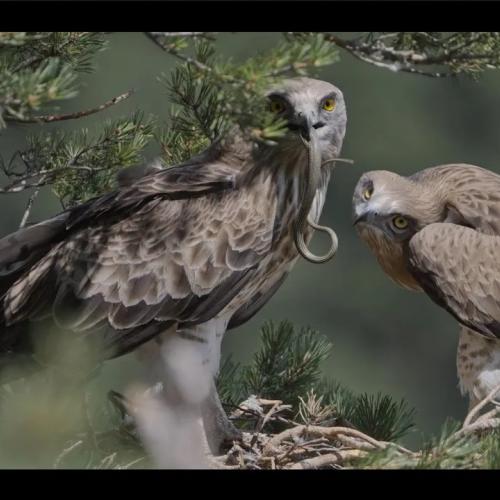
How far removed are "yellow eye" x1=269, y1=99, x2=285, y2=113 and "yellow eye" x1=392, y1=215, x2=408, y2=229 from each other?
1.03 meters

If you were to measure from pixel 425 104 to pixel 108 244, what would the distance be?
1655 cm

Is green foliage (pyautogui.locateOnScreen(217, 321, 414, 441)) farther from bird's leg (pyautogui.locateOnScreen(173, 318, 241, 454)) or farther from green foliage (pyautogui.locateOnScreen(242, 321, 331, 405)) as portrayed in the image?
bird's leg (pyautogui.locateOnScreen(173, 318, 241, 454))

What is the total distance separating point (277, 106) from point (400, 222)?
3.54 ft

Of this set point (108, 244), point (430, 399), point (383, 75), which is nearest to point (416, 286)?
point (108, 244)

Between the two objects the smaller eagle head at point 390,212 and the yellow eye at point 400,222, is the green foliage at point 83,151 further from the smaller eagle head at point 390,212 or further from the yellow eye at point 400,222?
the yellow eye at point 400,222

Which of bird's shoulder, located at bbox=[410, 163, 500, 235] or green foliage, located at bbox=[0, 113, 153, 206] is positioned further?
bird's shoulder, located at bbox=[410, 163, 500, 235]

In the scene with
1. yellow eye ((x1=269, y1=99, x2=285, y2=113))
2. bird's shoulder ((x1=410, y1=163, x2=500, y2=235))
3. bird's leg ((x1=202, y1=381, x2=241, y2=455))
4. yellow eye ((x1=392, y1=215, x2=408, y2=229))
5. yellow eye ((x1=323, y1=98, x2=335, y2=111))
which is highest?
yellow eye ((x1=269, y1=99, x2=285, y2=113))

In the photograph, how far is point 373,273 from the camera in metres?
17.4

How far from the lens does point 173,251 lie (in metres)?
3.90

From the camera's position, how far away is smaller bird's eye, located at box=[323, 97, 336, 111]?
3.83 metres

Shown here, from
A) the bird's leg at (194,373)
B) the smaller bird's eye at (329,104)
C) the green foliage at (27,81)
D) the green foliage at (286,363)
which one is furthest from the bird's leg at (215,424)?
the green foliage at (27,81)

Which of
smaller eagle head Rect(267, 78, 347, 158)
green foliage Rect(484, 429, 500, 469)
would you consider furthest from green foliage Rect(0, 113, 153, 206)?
green foliage Rect(484, 429, 500, 469)
